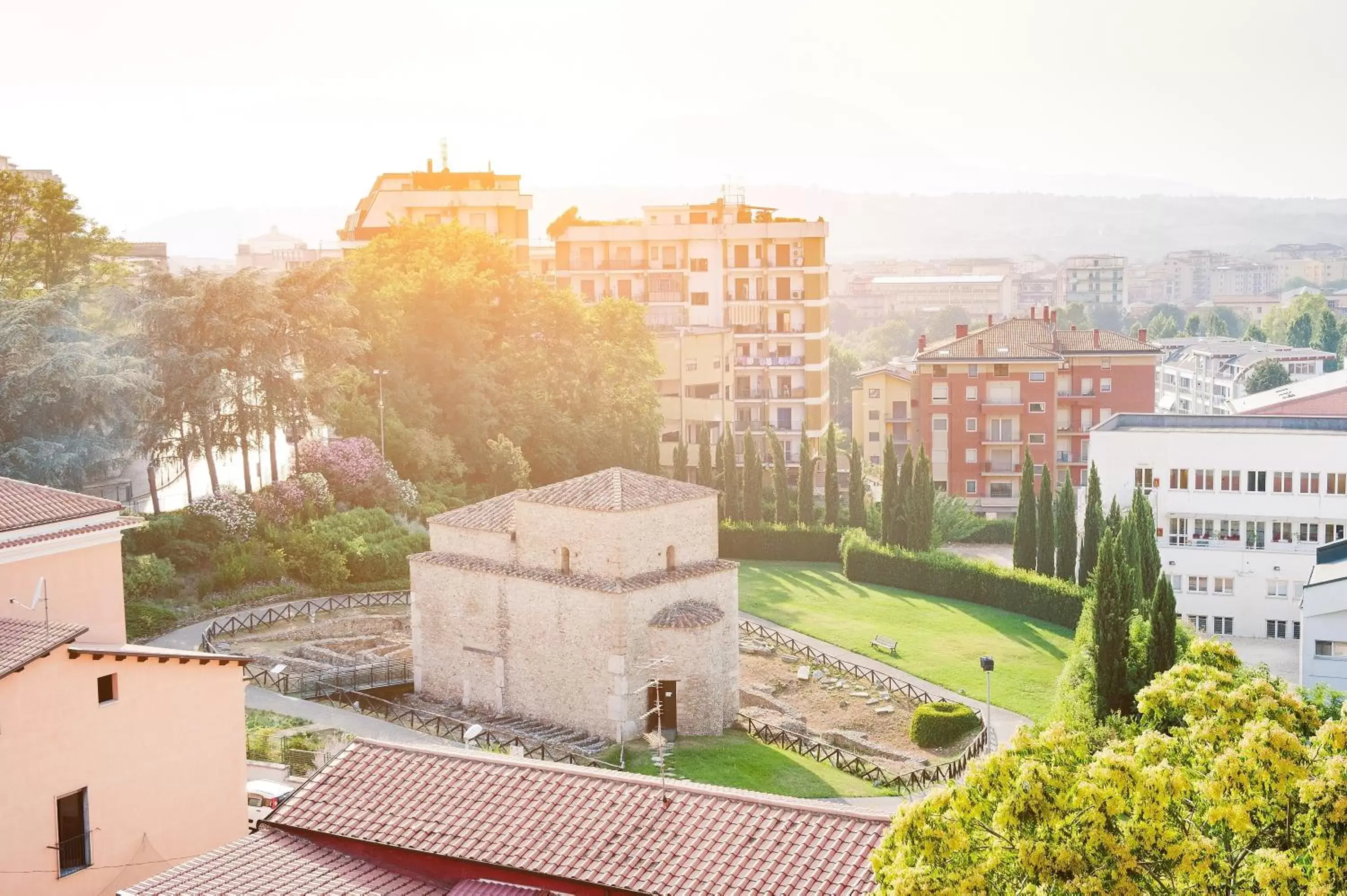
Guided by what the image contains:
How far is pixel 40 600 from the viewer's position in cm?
2798

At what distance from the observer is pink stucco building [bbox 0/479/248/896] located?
23.0 meters

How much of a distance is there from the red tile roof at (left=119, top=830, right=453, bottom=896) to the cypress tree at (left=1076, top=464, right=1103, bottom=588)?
3614 cm

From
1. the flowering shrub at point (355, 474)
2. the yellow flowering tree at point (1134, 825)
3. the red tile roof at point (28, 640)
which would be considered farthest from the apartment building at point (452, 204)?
the yellow flowering tree at point (1134, 825)

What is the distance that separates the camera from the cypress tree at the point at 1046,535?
5619cm

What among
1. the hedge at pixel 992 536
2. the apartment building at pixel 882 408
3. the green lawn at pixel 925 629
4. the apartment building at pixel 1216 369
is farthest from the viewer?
the apartment building at pixel 1216 369

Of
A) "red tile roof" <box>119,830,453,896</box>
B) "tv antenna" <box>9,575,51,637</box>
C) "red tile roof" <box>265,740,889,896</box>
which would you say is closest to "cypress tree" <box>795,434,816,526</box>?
"tv antenna" <box>9,575,51,637</box>

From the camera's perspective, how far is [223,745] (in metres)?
26.2

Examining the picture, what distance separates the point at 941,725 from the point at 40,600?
71.6 feet

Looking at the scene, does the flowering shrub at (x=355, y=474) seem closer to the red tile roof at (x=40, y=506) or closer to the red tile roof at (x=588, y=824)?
the red tile roof at (x=40, y=506)

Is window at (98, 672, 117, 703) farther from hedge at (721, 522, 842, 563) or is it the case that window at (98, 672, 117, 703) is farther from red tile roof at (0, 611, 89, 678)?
hedge at (721, 522, 842, 563)

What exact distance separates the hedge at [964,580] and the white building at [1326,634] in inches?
328

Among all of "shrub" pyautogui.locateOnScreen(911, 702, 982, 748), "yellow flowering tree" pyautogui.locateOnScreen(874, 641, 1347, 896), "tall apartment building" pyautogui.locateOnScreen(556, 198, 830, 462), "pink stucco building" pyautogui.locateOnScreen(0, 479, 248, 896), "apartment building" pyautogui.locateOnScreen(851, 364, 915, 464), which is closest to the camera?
"yellow flowering tree" pyautogui.locateOnScreen(874, 641, 1347, 896)

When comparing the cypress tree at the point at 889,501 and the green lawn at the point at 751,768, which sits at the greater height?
the cypress tree at the point at 889,501

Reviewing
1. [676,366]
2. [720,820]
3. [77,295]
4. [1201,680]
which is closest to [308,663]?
[77,295]
